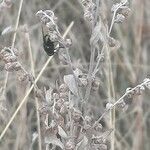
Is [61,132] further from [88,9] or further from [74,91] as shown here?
[88,9]

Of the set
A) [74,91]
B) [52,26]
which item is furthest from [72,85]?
[52,26]

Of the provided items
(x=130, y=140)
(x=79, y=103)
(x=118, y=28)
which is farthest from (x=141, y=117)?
(x=79, y=103)

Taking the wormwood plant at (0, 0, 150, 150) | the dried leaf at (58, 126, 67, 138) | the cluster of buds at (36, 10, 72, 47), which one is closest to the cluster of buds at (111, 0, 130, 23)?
the wormwood plant at (0, 0, 150, 150)

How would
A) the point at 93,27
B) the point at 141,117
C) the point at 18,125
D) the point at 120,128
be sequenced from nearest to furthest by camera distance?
the point at 93,27 < the point at 18,125 < the point at 141,117 < the point at 120,128

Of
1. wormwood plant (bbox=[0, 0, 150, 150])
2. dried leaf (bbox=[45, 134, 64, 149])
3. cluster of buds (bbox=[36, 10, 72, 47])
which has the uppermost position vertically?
cluster of buds (bbox=[36, 10, 72, 47])

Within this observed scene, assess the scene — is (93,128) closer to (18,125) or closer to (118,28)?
(18,125)

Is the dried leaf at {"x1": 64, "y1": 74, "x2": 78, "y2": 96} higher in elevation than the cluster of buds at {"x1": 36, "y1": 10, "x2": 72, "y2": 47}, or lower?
lower

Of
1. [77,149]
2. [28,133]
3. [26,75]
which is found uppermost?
[26,75]

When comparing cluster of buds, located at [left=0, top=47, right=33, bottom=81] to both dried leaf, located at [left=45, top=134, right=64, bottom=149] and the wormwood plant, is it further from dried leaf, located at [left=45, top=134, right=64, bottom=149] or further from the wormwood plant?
dried leaf, located at [left=45, top=134, right=64, bottom=149]

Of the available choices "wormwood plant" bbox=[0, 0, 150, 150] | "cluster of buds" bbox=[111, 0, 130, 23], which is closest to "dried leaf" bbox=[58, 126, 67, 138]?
"wormwood plant" bbox=[0, 0, 150, 150]

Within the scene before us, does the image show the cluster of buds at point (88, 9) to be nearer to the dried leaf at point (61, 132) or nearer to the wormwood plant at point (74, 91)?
the wormwood plant at point (74, 91)

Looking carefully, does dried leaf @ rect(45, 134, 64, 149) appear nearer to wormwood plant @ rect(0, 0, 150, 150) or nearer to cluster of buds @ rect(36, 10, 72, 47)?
wormwood plant @ rect(0, 0, 150, 150)
